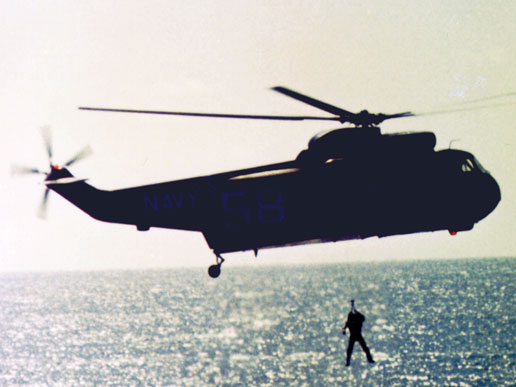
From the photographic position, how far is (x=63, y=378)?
6388 inches

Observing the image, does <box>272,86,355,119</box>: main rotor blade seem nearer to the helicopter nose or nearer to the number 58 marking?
the number 58 marking

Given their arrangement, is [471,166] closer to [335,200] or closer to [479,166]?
[479,166]

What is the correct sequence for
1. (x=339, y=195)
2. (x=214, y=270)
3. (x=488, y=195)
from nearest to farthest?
(x=214, y=270) < (x=339, y=195) < (x=488, y=195)

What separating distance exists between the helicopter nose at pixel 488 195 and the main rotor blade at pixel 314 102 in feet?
18.4

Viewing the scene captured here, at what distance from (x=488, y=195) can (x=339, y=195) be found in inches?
226

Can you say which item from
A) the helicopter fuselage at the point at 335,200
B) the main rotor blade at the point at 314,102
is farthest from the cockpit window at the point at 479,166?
the main rotor blade at the point at 314,102

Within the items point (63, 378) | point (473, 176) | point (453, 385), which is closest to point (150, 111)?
point (473, 176)

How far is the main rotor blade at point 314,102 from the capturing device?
17.4 m

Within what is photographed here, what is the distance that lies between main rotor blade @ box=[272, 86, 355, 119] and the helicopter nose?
5617 mm

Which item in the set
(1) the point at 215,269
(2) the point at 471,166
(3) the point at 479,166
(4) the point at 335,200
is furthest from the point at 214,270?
(3) the point at 479,166

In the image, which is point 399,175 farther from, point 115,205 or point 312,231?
point 115,205

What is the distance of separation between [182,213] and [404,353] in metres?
163

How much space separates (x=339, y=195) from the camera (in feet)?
64.3

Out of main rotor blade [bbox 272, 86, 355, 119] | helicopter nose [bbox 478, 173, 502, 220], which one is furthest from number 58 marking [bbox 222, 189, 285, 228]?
helicopter nose [bbox 478, 173, 502, 220]
